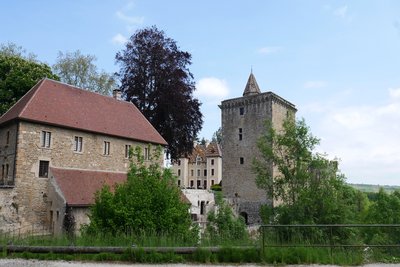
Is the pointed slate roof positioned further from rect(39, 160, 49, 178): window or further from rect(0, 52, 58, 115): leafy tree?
rect(39, 160, 49, 178): window

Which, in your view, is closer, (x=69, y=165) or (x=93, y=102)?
(x=69, y=165)

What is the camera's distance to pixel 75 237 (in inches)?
436

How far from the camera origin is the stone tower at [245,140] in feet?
136

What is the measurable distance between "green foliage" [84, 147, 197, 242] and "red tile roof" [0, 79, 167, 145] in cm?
1007

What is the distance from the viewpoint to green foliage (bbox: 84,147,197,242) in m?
13.7

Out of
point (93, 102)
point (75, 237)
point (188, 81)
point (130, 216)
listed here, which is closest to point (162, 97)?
Answer: point (188, 81)

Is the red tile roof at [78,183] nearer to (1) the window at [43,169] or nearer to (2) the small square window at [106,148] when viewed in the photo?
(1) the window at [43,169]

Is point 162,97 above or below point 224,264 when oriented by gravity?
above

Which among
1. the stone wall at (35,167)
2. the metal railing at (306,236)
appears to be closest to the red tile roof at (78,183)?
the stone wall at (35,167)

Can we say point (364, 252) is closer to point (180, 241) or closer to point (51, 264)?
point (180, 241)

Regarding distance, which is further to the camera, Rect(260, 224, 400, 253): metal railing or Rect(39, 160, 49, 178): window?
Rect(39, 160, 49, 178): window

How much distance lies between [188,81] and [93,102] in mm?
11320

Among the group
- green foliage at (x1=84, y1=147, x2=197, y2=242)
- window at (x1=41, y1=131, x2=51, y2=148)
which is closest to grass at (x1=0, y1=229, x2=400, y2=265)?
green foliage at (x1=84, y1=147, x2=197, y2=242)

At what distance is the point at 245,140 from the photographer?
141ft
